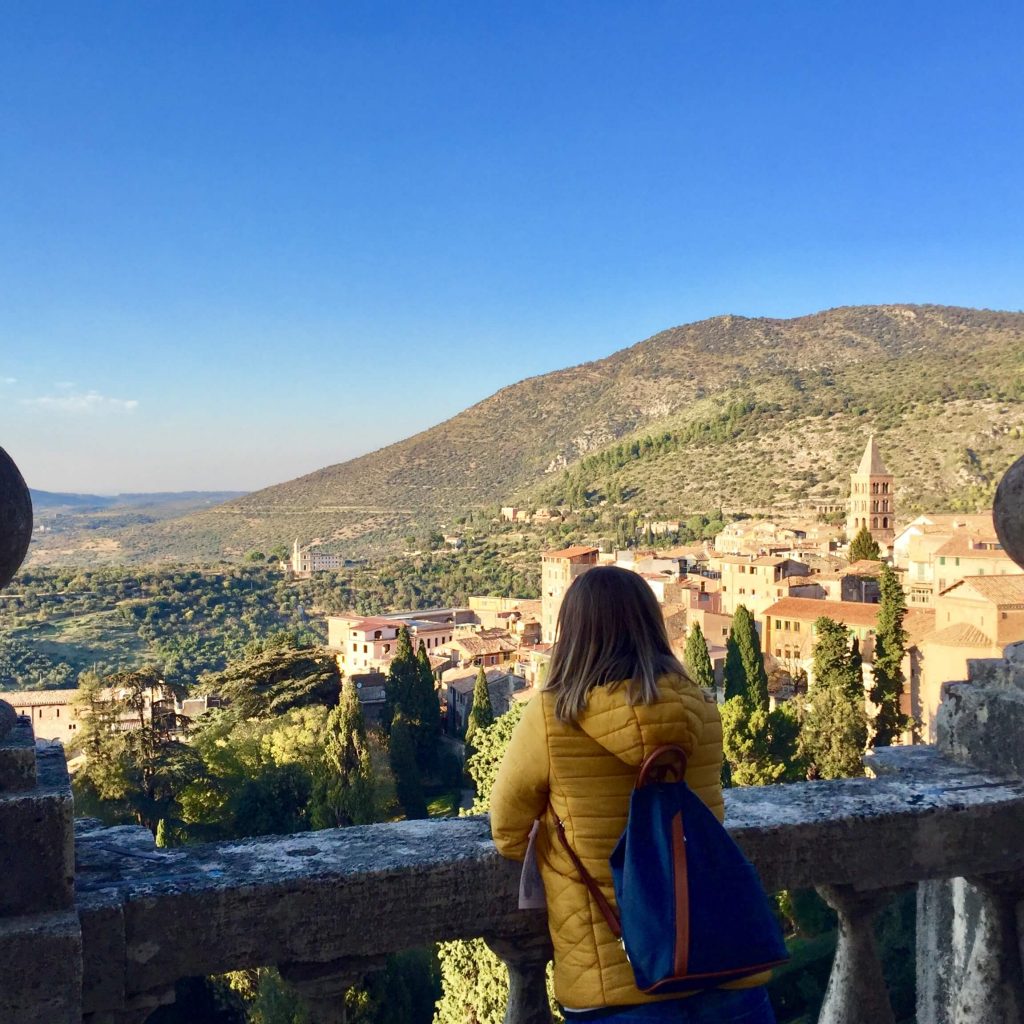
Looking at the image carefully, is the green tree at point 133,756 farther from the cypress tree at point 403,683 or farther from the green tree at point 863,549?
the green tree at point 863,549

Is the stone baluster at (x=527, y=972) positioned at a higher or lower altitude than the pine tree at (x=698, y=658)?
higher

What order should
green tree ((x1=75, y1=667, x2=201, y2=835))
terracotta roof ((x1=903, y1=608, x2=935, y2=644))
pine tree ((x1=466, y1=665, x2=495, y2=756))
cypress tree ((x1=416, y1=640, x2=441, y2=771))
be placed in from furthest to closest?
cypress tree ((x1=416, y1=640, x2=441, y2=771)) → terracotta roof ((x1=903, y1=608, x2=935, y2=644)) → pine tree ((x1=466, y1=665, x2=495, y2=756)) → green tree ((x1=75, y1=667, x2=201, y2=835))

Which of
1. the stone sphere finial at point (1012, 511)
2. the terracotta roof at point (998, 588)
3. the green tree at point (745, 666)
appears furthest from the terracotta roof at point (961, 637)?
the stone sphere finial at point (1012, 511)

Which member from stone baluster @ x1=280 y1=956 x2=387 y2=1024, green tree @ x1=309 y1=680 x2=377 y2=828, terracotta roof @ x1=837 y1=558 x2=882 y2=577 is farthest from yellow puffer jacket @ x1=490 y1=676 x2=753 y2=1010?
terracotta roof @ x1=837 y1=558 x2=882 y2=577

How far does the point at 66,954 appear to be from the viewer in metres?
1.68

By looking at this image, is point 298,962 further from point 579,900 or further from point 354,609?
point 354,609

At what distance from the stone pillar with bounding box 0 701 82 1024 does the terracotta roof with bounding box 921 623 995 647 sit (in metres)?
28.2

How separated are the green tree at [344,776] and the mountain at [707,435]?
59676mm

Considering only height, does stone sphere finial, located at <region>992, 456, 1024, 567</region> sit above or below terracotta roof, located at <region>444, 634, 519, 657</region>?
above

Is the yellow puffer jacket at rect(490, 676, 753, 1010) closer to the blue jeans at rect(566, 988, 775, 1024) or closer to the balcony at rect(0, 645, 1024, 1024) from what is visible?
the blue jeans at rect(566, 988, 775, 1024)

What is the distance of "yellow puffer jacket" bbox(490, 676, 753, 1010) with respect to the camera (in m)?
1.71

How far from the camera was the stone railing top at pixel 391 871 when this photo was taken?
1.85m

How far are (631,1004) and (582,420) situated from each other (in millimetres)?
138993

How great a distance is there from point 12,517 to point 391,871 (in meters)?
1.10
